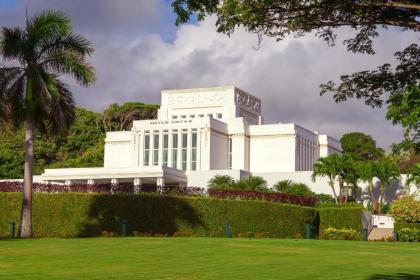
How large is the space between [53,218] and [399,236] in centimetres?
1777

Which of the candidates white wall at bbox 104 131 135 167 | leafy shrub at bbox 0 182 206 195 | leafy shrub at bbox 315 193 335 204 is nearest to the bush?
leafy shrub at bbox 0 182 206 195

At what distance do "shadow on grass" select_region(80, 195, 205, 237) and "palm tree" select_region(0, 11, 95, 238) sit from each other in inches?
231

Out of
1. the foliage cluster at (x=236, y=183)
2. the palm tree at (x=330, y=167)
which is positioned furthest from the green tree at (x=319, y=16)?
the palm tree at (x=330, y=167)

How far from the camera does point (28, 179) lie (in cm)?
2945

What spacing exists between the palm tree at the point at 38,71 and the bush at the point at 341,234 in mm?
16519

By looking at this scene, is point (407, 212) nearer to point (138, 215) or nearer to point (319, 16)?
point (138, 215)

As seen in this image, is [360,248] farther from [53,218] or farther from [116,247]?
[53,218]

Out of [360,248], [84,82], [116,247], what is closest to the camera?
[116,247]

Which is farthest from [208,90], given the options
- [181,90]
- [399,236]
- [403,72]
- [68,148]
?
[403,72]

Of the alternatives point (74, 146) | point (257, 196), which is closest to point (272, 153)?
point (74, 146)

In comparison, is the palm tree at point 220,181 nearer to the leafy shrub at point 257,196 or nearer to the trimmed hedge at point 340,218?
the trimmed hedge at point 340,218

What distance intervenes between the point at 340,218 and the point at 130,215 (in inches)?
535

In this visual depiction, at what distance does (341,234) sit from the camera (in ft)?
128

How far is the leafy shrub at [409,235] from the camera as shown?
38344 mm
